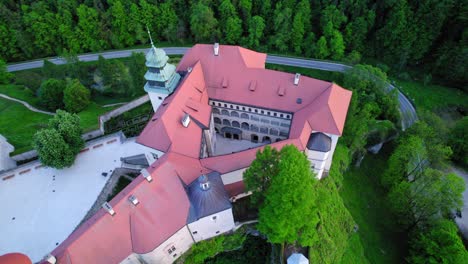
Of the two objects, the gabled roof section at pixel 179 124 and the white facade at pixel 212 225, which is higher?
the gabled roof section at pixel 179 124

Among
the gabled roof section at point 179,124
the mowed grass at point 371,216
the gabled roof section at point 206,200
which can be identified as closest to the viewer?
the gabled roof section at point 206,200

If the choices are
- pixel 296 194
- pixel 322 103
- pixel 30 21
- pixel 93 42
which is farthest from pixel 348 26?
pixel 30 21

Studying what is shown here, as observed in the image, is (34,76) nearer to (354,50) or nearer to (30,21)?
(30,21)

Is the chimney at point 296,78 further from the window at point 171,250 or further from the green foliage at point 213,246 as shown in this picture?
the window at point 171,250

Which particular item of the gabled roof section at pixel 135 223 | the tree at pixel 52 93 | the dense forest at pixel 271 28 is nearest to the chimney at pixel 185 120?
the gabled roof section at pixel 135 223

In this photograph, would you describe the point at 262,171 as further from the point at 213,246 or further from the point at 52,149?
the point at 52,149

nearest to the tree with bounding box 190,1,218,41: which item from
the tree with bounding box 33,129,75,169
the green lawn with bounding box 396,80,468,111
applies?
the tree with bounding box 33,129,75,169

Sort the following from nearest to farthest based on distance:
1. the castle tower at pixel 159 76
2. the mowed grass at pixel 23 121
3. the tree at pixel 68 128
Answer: the castle tower at pixel 159 76
the tree at pixel 68 128
the mowed grass at pixel 23 121
